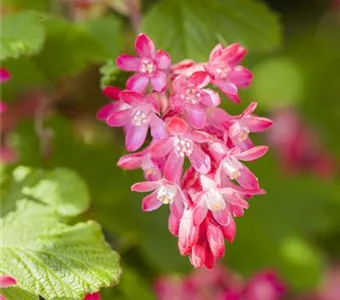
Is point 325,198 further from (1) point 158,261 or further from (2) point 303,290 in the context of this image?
(1) point 158,261

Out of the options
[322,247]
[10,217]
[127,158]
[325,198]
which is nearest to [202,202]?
[127,158]

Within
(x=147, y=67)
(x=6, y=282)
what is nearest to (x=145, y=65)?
(x=147, y=67)

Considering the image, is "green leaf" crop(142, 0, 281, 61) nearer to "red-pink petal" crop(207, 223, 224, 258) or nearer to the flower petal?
the flower petal

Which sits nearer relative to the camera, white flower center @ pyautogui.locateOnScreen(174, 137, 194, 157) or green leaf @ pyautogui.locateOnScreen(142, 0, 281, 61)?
white flower center @ pyautogui.locateOnScreen(174, 137, 194, 157)

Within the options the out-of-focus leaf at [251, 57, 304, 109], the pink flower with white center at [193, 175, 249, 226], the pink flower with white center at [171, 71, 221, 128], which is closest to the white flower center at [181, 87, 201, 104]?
the pink flower with white center at [171, 71, 221, 128]

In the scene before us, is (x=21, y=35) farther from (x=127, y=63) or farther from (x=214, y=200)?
(x=214, y=200)

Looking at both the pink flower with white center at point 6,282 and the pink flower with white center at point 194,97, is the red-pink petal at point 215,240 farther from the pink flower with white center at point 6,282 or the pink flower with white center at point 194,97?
the pink flower with white center at point 6,282

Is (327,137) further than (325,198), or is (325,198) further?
(327,137)
